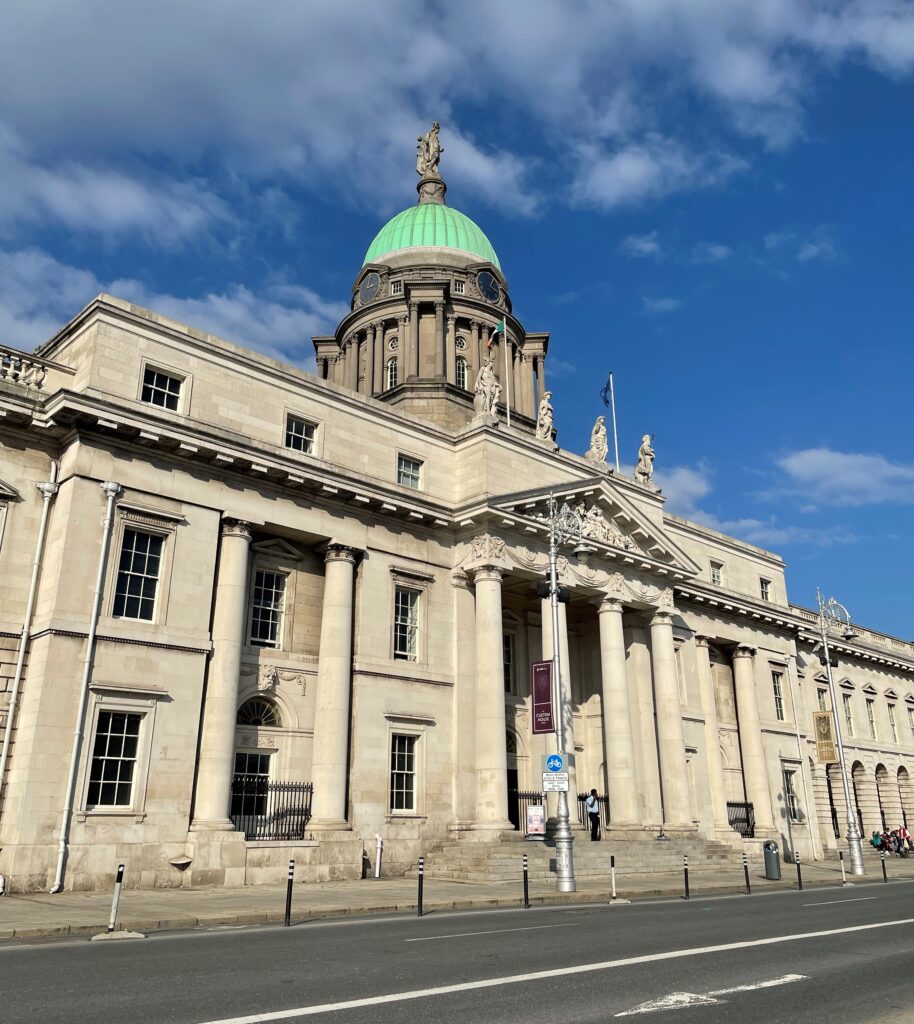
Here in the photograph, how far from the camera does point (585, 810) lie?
35.5m

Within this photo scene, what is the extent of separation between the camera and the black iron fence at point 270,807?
1024 inches

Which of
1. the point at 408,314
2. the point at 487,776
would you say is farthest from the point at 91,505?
the point at 408,314

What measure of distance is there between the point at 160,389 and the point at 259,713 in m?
10.1

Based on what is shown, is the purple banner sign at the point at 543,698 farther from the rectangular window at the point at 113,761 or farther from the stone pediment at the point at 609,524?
the rectangular window at the point at 113,761

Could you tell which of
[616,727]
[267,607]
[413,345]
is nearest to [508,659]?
[616,727]

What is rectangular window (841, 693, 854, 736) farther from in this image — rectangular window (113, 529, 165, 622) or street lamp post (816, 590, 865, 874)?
rectangular window (113, 529, 165, 622)

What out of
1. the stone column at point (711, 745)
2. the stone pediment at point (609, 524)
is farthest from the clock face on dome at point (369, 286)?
the stone column at point (711, 745)

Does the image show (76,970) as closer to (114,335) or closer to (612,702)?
(114,335)

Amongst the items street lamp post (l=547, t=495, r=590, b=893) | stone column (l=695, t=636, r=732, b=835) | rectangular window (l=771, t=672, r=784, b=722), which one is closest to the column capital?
street lamp post (l=547, t=495, r=590, b=893)

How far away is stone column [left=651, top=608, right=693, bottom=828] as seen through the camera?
3594cm

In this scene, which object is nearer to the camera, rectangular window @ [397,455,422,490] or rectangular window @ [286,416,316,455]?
rectangular window @ [286,416,316,455]

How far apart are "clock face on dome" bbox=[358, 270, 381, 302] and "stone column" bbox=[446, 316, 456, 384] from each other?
5412 millimetres

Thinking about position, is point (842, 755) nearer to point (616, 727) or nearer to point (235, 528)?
point (616, 727)

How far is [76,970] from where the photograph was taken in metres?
10.5
